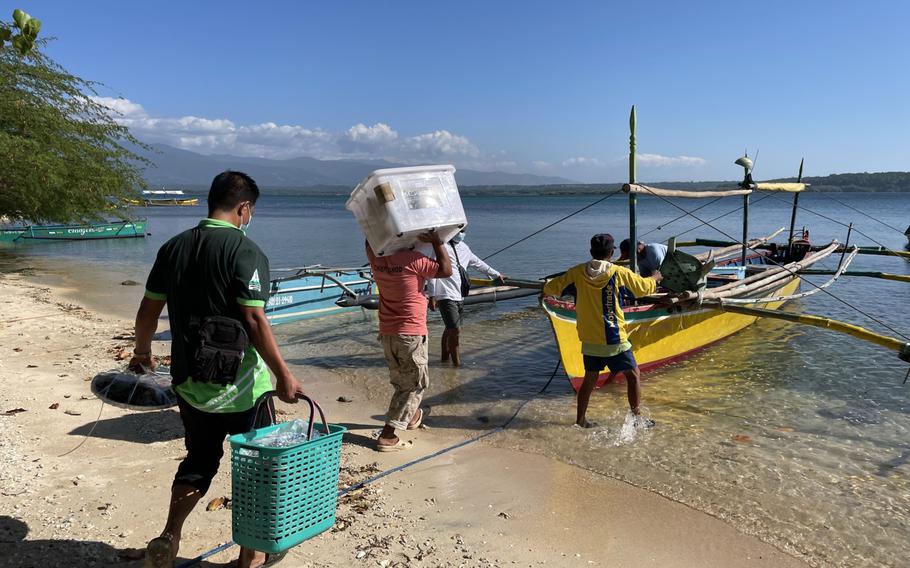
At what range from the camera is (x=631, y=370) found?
6.05m

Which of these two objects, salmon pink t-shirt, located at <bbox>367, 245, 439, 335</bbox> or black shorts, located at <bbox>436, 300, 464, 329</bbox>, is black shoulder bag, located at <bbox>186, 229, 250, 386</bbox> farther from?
black shorts, located at <bbox>436, 300, 464, 329</bbox>

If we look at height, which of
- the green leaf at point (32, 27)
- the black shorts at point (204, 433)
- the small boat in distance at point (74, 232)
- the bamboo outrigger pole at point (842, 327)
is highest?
the green leaf at point (32, 27)

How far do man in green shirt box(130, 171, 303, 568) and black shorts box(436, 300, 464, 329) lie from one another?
5.15m

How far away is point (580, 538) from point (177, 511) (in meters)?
2.54

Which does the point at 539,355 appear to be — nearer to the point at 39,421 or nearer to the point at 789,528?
the point at 789,528

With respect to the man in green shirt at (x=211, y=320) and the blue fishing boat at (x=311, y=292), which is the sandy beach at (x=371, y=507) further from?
the blue fishing boat at (x=311, y=292)

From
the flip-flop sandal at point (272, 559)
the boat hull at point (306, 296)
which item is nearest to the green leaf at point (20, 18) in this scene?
the boat hull at point (306, 296)

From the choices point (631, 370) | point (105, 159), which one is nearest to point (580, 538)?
point (631, 370)

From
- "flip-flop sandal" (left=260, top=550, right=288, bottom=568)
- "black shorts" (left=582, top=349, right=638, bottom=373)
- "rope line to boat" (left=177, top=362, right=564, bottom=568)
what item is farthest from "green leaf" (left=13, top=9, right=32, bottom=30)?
"black shorts" (left=582, top=349, right=638, bottom=373)

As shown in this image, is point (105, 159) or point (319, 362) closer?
point (319, 362)

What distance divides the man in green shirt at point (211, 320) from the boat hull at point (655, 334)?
14.5 feet

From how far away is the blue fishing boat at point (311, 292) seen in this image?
11.9 metres

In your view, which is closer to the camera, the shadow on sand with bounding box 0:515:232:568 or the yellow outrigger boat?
the shadow on sand with bounding box 0:515:232:568

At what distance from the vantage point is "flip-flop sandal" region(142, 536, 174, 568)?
3.00m
